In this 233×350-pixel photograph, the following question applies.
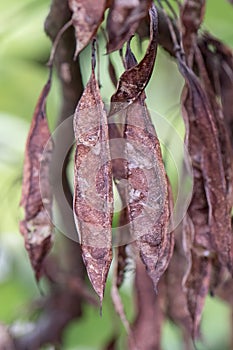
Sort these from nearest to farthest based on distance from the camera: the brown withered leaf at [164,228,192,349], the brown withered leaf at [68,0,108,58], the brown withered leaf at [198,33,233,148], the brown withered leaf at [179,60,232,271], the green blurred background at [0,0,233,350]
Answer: the brown withered leaf at [68,0,108,58]
the brown withered leaf at [179,60,232,271]
the brown withered leaf at [198,33,233,148]
the brown withered leaf at [164,228,192,349]
the green blurred background at [0,0,233,350]

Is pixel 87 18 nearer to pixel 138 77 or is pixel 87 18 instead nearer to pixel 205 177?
pixel 138 77

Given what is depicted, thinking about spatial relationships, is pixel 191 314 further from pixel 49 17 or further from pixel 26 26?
pixel 26 26

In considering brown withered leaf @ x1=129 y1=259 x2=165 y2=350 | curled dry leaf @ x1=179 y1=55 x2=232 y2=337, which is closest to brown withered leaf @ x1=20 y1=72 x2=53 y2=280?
curled dry leaf @ x1=179 y1=55 x2=232 y2=337

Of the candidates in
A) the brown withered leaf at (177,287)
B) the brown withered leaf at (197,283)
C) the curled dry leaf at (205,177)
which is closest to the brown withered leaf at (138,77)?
the curled dry leaf at (205,177)

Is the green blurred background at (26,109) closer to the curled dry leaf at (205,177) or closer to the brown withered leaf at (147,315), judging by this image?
the brown withered leaf at (147,315)

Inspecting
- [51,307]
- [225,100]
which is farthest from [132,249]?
[51,307]

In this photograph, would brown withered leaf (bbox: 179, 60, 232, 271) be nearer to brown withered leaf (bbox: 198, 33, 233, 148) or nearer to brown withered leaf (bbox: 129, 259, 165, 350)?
brown withered leaf (bbox: 198, 33, 233, 148)
